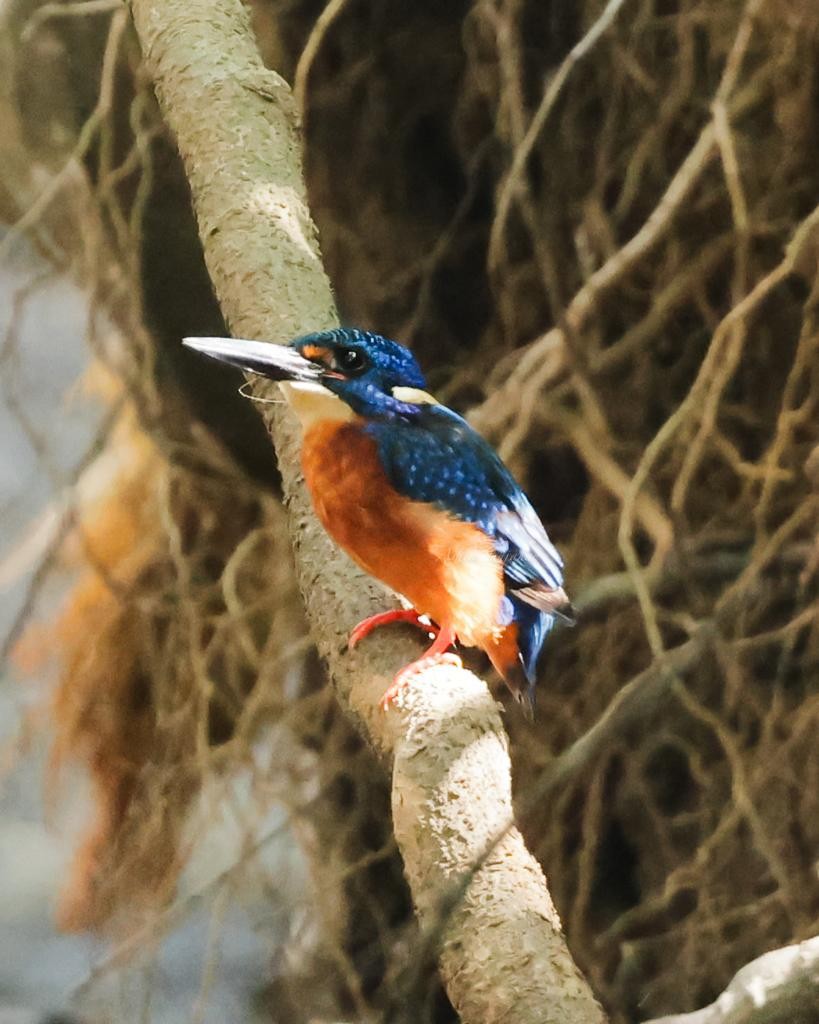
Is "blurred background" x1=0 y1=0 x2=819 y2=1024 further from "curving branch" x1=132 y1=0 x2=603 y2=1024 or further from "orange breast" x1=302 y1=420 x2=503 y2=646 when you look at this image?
"orange breast" x1=302 y1=420 x2=503 y2=646

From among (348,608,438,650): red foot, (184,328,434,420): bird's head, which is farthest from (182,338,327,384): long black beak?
(348,608,438,650): red foot

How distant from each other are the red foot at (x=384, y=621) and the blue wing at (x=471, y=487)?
93 millimetres

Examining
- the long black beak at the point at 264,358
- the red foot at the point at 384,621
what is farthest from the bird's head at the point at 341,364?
the red foot at the point at 384,621

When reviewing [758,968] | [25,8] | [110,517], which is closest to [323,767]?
[110,517]

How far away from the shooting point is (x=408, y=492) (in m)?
0.94

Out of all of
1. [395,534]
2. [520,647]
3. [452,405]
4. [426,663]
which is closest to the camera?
[426,663]

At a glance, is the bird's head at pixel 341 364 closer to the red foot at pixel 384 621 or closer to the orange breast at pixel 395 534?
the orange breast at pixel 395 534

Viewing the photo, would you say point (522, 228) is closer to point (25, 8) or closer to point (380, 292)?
point (380, 292)

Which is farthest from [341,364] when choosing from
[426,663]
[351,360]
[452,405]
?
[452,405]

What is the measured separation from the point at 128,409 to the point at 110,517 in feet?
0.52

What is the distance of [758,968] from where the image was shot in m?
0.84

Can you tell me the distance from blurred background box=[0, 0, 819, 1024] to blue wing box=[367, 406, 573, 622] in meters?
0.45

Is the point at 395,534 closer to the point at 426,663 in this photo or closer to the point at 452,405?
the point at 426,663

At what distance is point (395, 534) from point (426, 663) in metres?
0.13
